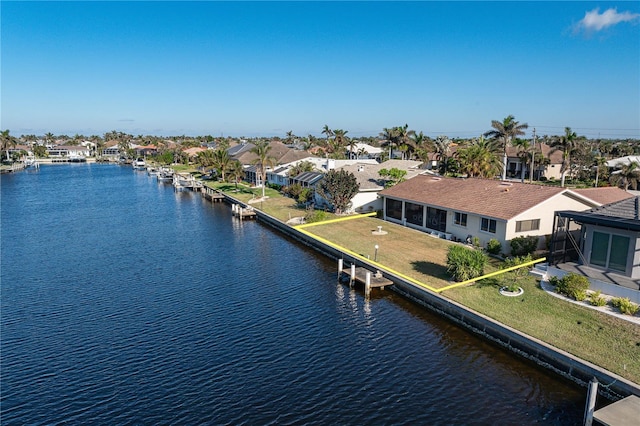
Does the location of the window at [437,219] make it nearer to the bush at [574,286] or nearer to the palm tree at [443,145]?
the bush at [574,286]

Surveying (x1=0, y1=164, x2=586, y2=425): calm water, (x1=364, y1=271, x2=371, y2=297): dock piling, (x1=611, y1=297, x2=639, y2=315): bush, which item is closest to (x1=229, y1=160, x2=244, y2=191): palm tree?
(x1=0, y1=164, x2=586, y2=425): calm water

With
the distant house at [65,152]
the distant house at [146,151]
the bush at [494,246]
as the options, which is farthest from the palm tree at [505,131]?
the distant house at [65,152]

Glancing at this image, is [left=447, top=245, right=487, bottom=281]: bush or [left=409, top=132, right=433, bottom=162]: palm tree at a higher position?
[left=409, top=132, right=433, bottom=162]: palm tree

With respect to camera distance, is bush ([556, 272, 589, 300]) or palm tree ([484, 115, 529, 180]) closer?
bush ([556, 272, 589, 300])

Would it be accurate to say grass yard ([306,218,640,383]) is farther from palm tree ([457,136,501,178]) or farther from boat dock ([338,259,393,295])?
palm tree ([457,136,501,178])

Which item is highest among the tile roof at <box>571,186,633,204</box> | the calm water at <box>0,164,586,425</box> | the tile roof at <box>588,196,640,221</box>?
the tile roof at <box>588,196,640,221</box>

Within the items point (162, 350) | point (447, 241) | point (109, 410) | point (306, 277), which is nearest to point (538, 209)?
point (447, 241)

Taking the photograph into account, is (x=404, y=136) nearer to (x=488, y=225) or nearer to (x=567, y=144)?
(x=567, y=144)
